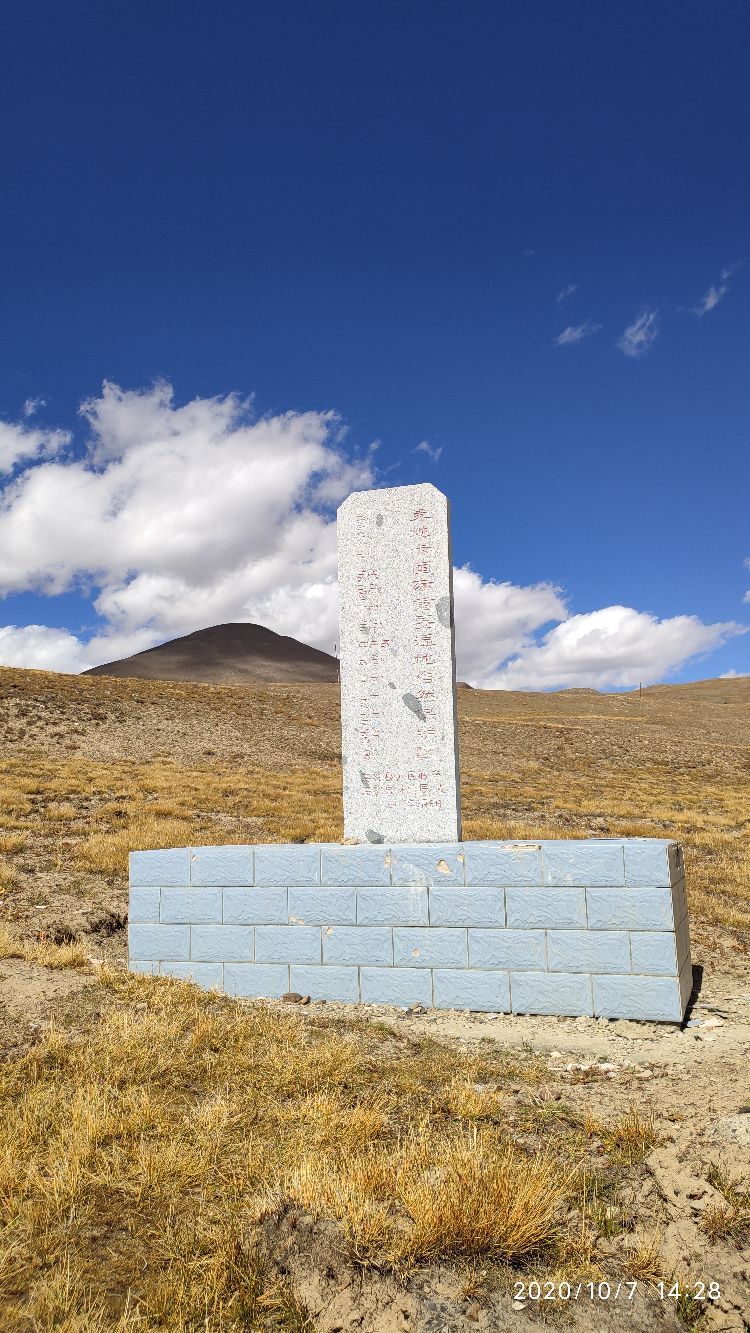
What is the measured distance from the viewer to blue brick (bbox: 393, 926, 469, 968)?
680cm

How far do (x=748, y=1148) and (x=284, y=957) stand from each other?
4.35 metres

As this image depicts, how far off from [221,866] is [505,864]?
2824mm

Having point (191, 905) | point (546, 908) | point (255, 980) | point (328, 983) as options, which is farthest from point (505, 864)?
point (191, 905)

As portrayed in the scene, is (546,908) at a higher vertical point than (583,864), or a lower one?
lower

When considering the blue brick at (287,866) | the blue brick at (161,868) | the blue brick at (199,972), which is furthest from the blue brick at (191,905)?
the blue brick at (287,866)

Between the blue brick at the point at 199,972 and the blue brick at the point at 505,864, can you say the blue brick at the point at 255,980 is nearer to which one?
the blue brick at the point at 199,972

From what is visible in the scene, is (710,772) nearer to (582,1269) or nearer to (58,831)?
(58,831)

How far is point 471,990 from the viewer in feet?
22.2

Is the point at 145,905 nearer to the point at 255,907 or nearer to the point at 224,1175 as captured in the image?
the point at 255,907

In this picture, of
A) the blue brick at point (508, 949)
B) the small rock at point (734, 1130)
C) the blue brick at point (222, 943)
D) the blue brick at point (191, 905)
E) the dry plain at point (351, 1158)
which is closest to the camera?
the dry plain at point (351, 1158)

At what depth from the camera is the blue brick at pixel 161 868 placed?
24.8 feet

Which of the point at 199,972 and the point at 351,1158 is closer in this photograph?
the point at 351,1158

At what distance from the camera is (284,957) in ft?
23.7

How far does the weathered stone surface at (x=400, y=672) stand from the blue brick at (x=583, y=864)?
3.74 ft
